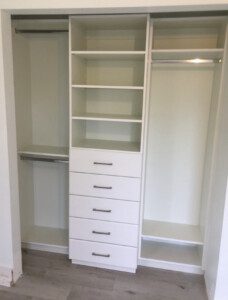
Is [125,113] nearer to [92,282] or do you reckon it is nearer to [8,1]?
[8,1]

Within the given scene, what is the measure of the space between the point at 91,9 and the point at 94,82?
806 millimetres

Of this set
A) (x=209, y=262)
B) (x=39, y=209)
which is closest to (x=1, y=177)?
(x=39, y=209)

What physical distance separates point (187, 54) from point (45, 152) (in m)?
1.50

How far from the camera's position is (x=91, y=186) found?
2.34 m

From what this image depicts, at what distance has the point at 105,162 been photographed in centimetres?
227

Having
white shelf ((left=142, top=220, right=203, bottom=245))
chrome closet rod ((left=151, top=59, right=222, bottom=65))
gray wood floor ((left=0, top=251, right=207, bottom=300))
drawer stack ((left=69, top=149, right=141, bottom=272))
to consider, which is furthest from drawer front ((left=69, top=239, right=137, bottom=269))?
chrome closet rod ((left=151, top=59, right=222, bottom=65))

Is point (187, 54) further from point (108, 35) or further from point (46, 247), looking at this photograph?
point (46, 247)

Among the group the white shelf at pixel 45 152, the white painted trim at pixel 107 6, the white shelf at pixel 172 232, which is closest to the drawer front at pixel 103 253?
the white shelf at pixel 172 232

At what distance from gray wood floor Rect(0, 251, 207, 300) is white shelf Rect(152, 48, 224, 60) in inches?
74.9

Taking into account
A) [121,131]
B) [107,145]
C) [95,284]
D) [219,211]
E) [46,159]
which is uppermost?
[121,131]

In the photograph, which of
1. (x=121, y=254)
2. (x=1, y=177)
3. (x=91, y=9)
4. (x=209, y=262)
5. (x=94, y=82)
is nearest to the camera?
(x=91, y=9)

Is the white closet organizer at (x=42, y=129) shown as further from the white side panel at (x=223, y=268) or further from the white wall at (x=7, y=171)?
the white side panel at (x=223, y=268)

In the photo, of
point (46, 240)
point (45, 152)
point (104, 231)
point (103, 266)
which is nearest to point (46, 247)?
point (46, 240)

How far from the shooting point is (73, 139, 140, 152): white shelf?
91.9 inches
